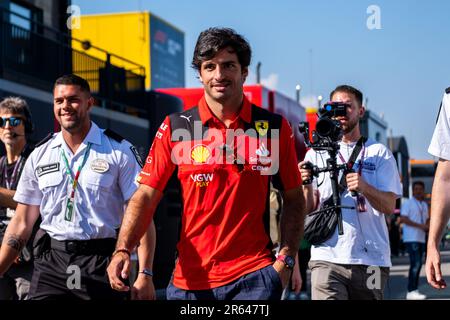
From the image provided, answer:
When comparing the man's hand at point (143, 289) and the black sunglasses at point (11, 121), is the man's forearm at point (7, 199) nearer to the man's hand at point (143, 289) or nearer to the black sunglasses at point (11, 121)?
the black sunglasses at point (11, 121)

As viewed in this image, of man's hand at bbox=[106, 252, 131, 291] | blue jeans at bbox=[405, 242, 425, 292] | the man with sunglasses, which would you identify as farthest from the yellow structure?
man's hand at bbox=[106, 252, 131, 291]

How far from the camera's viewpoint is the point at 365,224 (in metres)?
7.34

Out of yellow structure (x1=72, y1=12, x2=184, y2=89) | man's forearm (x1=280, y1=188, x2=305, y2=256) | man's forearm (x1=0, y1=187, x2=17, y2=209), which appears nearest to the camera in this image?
man's forearm (x1=280, y1=188, x2=305, y2=256)

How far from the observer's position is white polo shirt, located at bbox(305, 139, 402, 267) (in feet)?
24.0

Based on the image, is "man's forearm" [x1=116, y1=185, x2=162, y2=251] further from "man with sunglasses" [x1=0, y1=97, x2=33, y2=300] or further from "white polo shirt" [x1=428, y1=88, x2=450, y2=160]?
"man with sunglasses" [x1=0, y1=97, x2=33, y2=300]

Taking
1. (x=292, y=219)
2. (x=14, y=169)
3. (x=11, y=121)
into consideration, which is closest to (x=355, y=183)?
(x=292, y=219)

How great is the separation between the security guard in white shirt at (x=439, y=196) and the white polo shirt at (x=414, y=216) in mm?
10861

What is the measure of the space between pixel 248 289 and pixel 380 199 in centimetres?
232

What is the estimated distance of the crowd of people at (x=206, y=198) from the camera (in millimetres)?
5129

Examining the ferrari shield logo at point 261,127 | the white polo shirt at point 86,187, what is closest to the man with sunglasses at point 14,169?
the white polo shirt at point 86,187

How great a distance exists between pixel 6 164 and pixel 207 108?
3.39 meters

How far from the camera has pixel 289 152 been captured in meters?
5.34

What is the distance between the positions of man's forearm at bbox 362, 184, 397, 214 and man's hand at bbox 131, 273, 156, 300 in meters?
1.89
